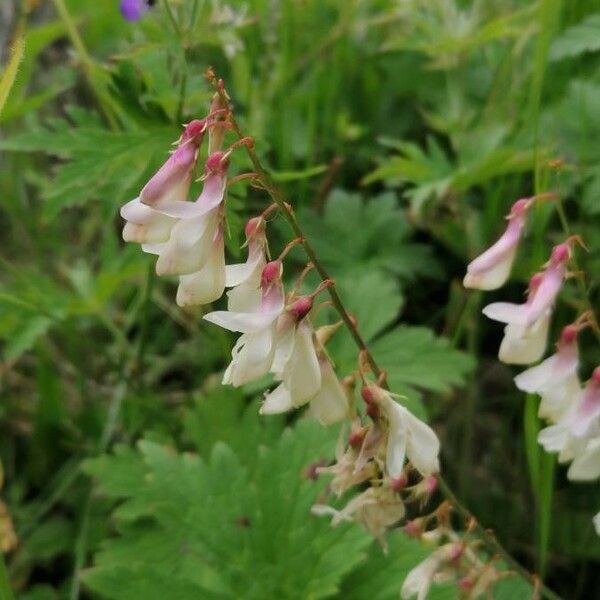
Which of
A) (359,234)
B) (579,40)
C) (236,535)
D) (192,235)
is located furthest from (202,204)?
(359,234)

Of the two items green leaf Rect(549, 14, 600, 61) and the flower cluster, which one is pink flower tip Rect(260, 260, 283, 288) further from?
green leaf Rect(549, 14, 600, 61)

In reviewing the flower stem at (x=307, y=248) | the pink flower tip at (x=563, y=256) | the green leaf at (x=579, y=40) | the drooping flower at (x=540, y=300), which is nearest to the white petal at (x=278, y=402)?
the flower stem at (x=307, y=248)

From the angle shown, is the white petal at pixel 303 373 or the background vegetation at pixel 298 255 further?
the background vegetation at pixel 298 255

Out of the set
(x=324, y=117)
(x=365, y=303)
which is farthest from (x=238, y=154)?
(x=324, y=117)

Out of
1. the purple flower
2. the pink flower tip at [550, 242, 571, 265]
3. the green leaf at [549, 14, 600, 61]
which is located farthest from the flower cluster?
the green leaf at [549, 14, 600, 61]

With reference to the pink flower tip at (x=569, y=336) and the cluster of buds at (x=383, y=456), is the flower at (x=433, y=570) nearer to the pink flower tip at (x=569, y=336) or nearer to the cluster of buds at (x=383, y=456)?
the cluster of buds at (x=383, y=456)
